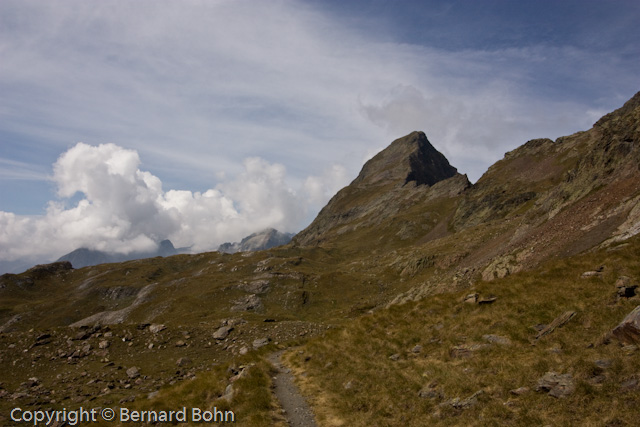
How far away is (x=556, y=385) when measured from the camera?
38.9 ft

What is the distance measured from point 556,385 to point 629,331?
13.5 feet

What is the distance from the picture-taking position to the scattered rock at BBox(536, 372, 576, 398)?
11.4m

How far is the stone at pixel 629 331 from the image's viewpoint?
12.8m

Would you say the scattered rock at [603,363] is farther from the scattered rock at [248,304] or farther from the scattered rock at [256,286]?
the scattered rock at [256,286]

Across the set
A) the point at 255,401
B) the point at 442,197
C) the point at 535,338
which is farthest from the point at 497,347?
the point at 442,197

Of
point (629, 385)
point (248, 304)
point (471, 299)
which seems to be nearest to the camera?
point (629, 385)

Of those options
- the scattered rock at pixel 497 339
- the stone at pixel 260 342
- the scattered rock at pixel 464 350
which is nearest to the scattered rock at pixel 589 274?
the scattered rock at pixel 497 339

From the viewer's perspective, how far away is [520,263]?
36156 millimetres

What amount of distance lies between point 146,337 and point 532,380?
36446mm

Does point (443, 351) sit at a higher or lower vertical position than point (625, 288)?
lower

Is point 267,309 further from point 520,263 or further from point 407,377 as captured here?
point 407,377

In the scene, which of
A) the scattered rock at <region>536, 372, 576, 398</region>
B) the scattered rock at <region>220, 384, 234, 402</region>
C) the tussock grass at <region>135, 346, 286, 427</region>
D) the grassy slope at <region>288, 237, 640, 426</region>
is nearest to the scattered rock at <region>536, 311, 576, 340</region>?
the grassy slope at <region>288, 237, 640, 426</region>
